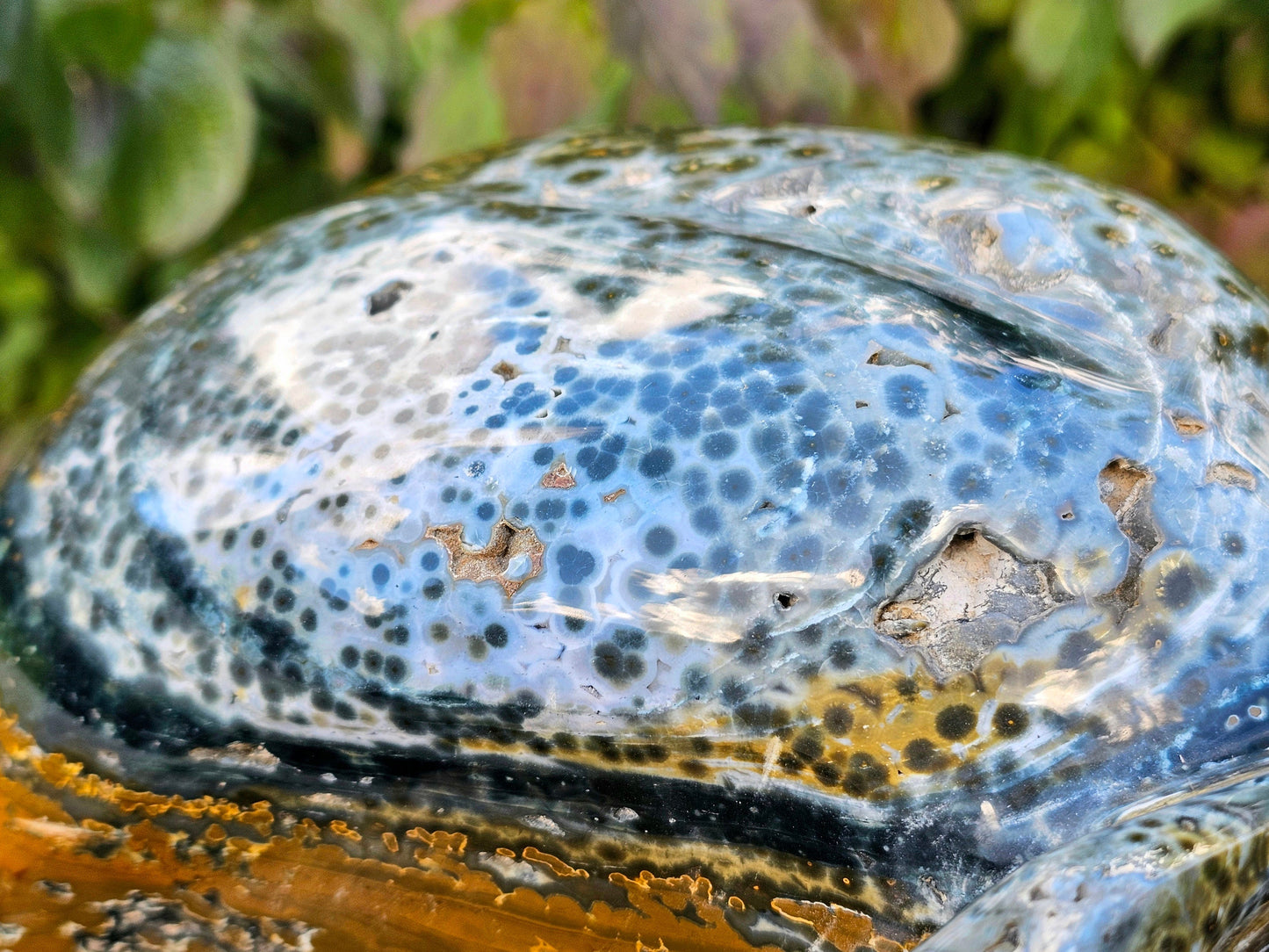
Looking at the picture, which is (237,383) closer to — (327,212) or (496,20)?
(327,212)

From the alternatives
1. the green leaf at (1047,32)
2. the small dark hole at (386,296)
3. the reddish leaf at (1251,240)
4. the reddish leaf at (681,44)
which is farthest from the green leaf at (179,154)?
the reddish leaf at (1251,240)

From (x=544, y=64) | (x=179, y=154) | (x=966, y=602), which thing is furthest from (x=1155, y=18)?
(x=179, y=154)

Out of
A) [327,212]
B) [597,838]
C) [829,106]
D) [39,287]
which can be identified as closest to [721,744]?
[597,838]

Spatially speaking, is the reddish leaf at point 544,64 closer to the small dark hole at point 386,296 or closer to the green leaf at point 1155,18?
the small dark hole at point 386,296

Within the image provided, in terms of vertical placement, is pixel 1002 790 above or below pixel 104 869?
above

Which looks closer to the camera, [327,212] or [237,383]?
[237,383]

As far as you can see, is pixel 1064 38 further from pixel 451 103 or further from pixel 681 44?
pixel 451 103

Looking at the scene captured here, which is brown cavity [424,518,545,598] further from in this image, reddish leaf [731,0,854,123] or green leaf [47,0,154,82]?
green leaf [47,0,154,82]
